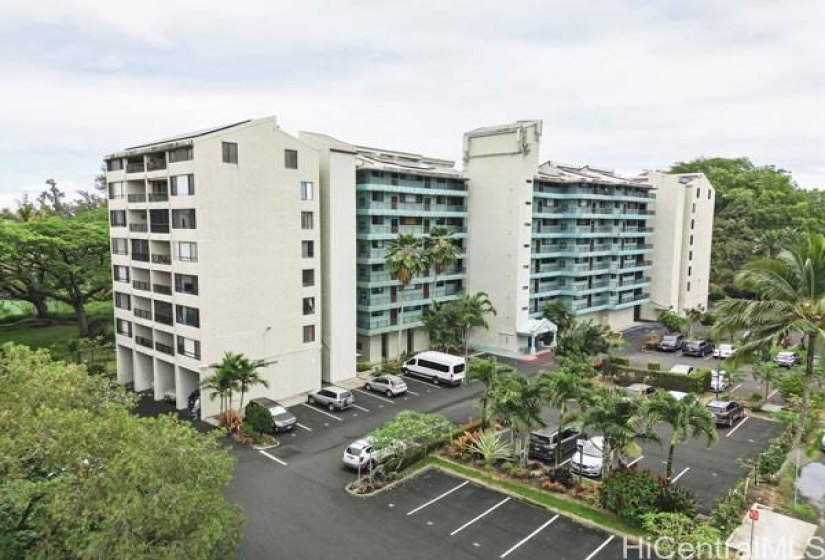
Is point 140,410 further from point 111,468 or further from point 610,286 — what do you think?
point 610,286

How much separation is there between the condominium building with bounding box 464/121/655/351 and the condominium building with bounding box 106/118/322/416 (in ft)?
68.8

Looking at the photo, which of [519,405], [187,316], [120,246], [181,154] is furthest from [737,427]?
[120,246]

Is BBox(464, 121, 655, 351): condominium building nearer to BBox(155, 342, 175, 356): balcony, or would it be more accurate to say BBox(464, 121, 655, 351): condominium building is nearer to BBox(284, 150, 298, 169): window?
BBox(284, 150, 298, 169): window

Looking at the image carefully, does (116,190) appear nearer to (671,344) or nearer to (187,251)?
(187,251)

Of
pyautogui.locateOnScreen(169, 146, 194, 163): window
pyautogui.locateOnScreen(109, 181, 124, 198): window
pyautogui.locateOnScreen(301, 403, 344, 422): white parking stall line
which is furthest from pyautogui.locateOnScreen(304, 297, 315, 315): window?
pyautogui.locateOnScreen(109, 181, 124, 198): window

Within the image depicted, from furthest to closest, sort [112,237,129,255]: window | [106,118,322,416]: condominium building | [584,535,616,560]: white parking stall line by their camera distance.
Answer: [112,237,129,255]: window
[106,118,322,416]: condominium building
[584,535,616,560]: white parking stall line

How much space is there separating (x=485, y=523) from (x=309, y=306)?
2341cm

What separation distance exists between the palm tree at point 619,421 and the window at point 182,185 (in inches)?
1078

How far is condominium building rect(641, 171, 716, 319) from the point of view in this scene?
241 ft

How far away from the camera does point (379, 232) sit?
51.5 metres

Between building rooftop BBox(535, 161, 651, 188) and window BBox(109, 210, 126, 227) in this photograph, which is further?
building rooftop BBox(535, 161, 651, 188)

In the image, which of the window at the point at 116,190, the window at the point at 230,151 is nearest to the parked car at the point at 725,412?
the window at the point at 230,151

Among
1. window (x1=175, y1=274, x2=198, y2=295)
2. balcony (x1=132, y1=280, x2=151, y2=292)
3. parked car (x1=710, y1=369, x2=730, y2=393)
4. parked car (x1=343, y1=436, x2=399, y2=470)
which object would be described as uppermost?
window (x1=175, y1=274, x2=198, y2=295)

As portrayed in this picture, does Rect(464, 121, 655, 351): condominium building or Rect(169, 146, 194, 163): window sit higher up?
Rect(169, 146, 194, 163): window
